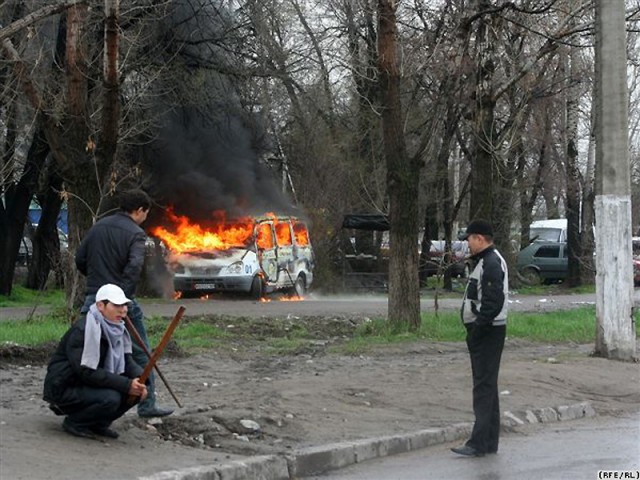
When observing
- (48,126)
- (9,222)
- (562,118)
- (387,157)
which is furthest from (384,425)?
(562,118)

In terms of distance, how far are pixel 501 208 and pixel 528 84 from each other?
26.2 ft

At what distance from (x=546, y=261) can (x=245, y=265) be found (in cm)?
1824

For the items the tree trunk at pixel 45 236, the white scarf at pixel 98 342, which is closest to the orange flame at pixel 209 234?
the tree trunk at pixel 45 236

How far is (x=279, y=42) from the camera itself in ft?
98.1

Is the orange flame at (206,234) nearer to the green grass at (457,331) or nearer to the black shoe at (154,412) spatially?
the green grass at (457,331)

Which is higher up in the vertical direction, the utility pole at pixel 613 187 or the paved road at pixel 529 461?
the utility pole at pixel 613 187

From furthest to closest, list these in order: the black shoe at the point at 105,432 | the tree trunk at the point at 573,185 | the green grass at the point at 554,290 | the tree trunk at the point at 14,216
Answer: the tree trunk at the point at 573,185, the green grass at the point at 554,290, the tree trunk at the point at 14,216, the black shoe at the point at 105,432

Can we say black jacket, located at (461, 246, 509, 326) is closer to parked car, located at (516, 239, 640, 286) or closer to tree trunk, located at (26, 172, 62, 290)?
tree trunk, located at (26, 172, 62, 290)

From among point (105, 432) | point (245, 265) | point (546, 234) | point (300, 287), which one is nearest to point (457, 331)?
point (105, 432)

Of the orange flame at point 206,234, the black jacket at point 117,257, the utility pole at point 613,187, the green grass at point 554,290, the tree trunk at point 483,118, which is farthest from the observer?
the green grass at point 554,290

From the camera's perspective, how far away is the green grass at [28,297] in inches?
992

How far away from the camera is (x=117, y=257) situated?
27.0 feet

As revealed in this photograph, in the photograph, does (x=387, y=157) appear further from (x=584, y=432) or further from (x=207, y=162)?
(x=207, y=162)

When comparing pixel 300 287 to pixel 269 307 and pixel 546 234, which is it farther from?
pixel 546 234
